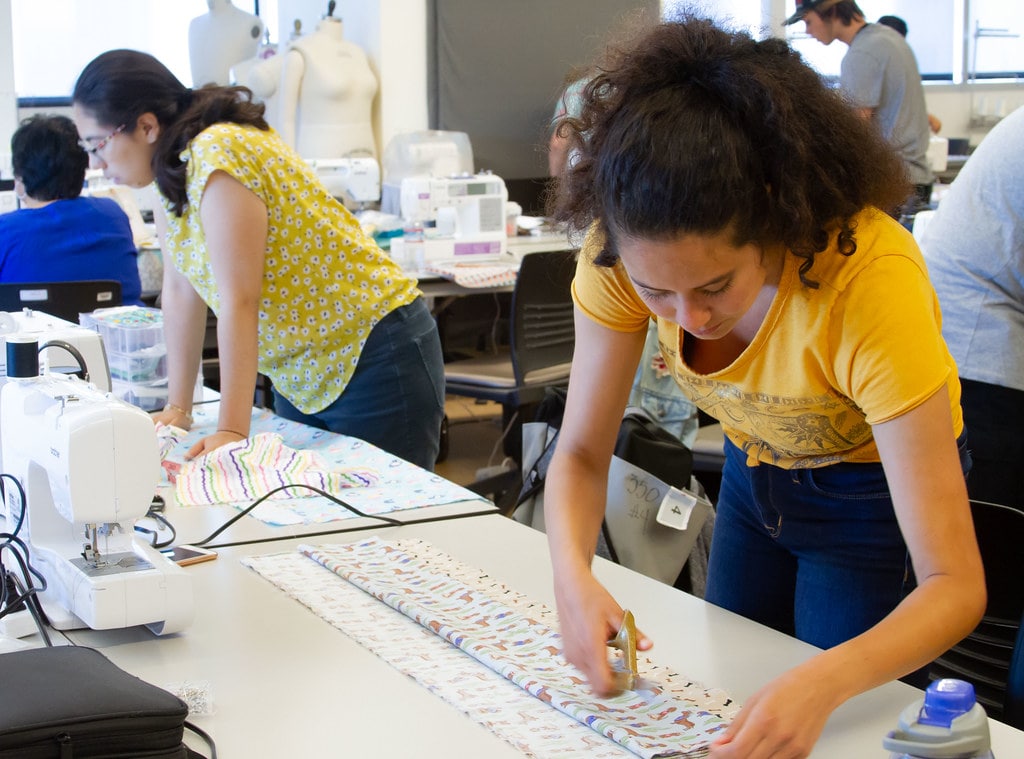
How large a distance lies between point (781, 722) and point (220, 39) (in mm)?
5625

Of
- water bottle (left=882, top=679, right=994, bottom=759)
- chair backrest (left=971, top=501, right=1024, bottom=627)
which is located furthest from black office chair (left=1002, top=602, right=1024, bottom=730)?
water bottle (left=882, top=679, right=994, bottom=759)

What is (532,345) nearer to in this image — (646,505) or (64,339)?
(646,505)

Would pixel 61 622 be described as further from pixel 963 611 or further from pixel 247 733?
pixel 963 611

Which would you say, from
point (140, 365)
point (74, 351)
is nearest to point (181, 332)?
point (140, 365)

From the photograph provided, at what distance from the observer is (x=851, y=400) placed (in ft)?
3.91

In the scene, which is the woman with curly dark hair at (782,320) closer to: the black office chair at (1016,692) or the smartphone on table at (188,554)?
the black office chair at (1016,692)

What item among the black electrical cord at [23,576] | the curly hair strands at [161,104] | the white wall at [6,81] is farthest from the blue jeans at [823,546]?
the white wall at [6,81]

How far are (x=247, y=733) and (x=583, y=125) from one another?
651 millimetres

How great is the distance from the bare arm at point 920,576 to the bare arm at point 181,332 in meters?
1.48

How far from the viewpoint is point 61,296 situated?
10.4ft

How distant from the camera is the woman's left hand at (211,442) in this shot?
6.26ft

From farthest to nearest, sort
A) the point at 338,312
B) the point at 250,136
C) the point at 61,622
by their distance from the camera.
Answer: the point at 338,312
the point at 250,136
the point at 61,622

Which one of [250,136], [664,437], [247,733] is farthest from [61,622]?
[664,437]

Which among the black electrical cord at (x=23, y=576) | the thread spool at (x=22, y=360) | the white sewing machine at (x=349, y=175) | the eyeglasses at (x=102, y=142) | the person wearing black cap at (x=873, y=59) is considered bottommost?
the black electrical cord at (x=23, y=576)
